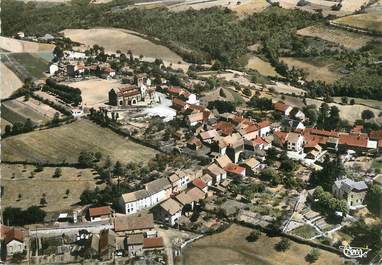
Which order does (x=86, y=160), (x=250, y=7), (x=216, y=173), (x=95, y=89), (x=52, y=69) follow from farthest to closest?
(x=250, y=7)
(x=52, y=69)
(x=95, y=89)
(x=86, y=160)
(x=216, y=173)

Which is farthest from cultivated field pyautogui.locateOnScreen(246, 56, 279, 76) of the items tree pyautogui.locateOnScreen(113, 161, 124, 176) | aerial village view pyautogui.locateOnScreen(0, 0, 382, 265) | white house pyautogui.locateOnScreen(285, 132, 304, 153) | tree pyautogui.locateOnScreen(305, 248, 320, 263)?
tree pyautogui.locateOnScreen(305, 248, 320, 263)

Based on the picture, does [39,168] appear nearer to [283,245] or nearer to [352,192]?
[283,245]

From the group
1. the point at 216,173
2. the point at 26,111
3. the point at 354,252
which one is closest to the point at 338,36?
the point at 26,111

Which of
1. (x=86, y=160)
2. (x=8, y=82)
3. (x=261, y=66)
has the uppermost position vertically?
(x=8, y=82)

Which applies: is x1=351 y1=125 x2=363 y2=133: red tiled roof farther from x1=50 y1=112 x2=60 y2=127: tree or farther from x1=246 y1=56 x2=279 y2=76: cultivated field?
x1=50 y1=112 x2=60 y2=127: tree

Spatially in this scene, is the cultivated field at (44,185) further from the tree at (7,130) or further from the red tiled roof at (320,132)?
the red tiled roof at (320,132)
